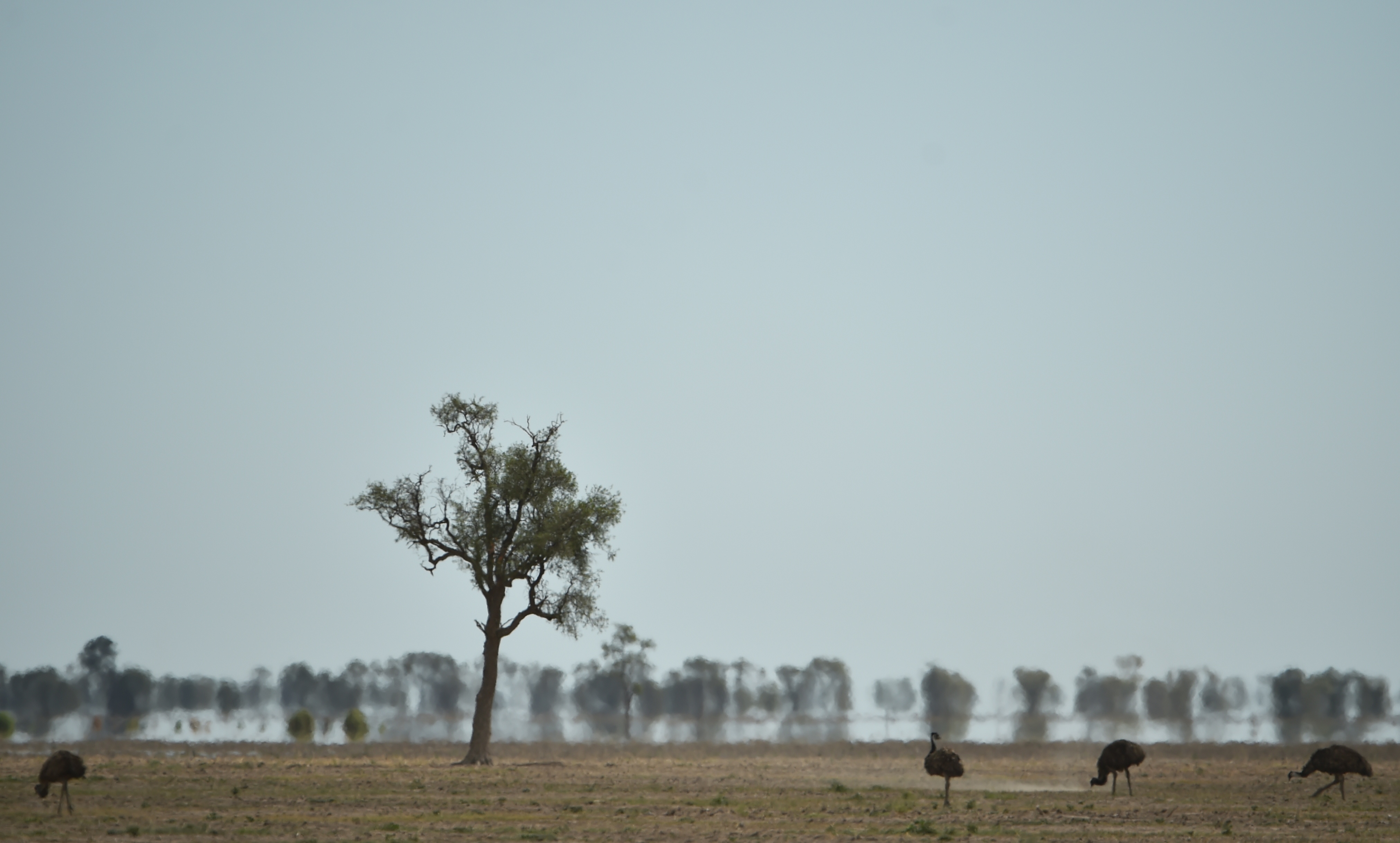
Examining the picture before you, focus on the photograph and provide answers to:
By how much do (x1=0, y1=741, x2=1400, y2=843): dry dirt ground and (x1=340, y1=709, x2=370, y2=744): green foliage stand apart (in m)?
36.3

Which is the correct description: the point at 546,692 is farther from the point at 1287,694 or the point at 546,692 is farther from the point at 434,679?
the point at 1287,694

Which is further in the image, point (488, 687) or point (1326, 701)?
point (1326, 701)

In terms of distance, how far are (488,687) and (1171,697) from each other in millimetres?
125106

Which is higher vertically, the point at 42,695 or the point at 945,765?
the point at 945,765

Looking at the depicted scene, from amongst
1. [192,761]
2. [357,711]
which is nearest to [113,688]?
[357,711]

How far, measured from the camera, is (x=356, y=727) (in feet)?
305

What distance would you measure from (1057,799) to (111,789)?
2515 centimetres

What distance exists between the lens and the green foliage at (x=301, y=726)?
267ft

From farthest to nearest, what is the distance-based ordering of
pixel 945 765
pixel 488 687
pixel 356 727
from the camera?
pixel 356 727
pixel 488 687
pixel 945 765

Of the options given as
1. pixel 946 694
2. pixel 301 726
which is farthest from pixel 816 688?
pixel 301 726

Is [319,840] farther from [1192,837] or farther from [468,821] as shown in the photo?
[1192,837]

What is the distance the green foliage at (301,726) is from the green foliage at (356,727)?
8758 mm

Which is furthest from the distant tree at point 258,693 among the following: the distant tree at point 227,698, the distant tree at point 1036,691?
the distant tree at point 1036,691

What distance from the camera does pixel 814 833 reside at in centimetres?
2533
